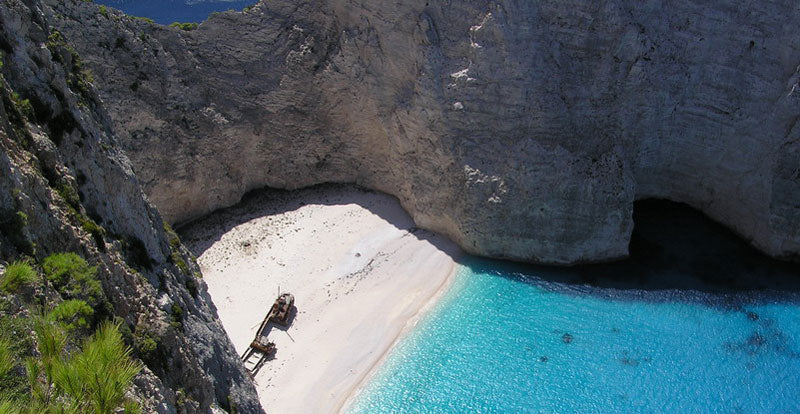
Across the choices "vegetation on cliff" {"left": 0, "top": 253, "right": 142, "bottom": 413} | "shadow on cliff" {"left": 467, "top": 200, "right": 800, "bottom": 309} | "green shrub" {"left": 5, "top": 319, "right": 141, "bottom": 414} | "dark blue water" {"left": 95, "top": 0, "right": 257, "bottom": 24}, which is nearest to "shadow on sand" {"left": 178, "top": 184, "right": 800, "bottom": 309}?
"shadow on cliff" {"left": 467, "top": 200, "right": 800, "bottom": 309}

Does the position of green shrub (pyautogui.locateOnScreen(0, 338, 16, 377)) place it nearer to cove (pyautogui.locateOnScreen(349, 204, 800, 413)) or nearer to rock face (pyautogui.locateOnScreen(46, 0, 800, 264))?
cove (pyautogui.locateOnScreen(349, 204, 800, 413))

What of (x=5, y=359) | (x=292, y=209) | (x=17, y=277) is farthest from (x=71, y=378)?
(x=292, y=209)

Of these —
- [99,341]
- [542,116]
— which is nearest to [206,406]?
[99,341]

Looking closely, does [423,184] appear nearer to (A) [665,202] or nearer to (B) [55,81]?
(A) [665,202]

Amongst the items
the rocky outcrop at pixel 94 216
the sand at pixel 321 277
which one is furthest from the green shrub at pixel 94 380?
the sand at pixel 321 277

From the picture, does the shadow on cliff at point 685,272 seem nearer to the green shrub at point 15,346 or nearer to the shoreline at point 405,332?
the shoreline at point 405,332
